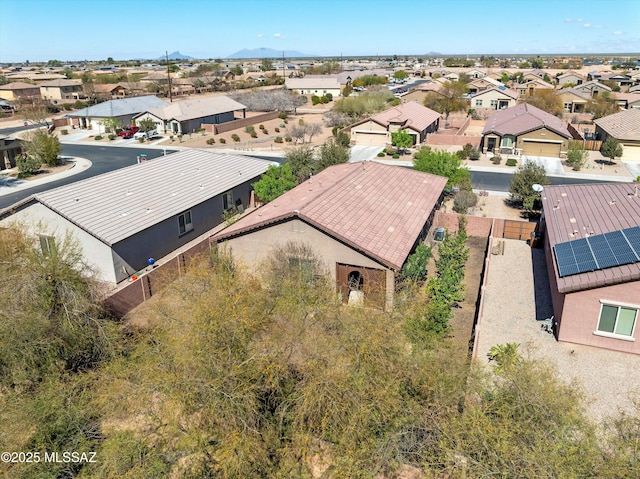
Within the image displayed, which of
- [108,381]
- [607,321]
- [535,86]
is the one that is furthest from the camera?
[535,86]

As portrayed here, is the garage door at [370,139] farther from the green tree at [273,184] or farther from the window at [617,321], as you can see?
the window at [617,321]

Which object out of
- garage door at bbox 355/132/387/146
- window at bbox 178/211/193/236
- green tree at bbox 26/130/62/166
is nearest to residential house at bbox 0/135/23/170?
green tree at bbox 26/130/62/166

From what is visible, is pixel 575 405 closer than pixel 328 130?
Yes

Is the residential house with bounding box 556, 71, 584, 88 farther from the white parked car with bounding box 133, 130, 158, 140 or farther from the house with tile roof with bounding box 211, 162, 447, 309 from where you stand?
the house with tile roof with bounding box 211, 162, 447, 309

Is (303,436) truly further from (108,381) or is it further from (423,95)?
(423,95)

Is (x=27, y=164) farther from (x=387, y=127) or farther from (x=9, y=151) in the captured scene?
(x=387, y=127)

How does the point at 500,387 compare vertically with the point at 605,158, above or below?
above

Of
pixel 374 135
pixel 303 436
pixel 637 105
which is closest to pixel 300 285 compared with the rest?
pixel 303 436
